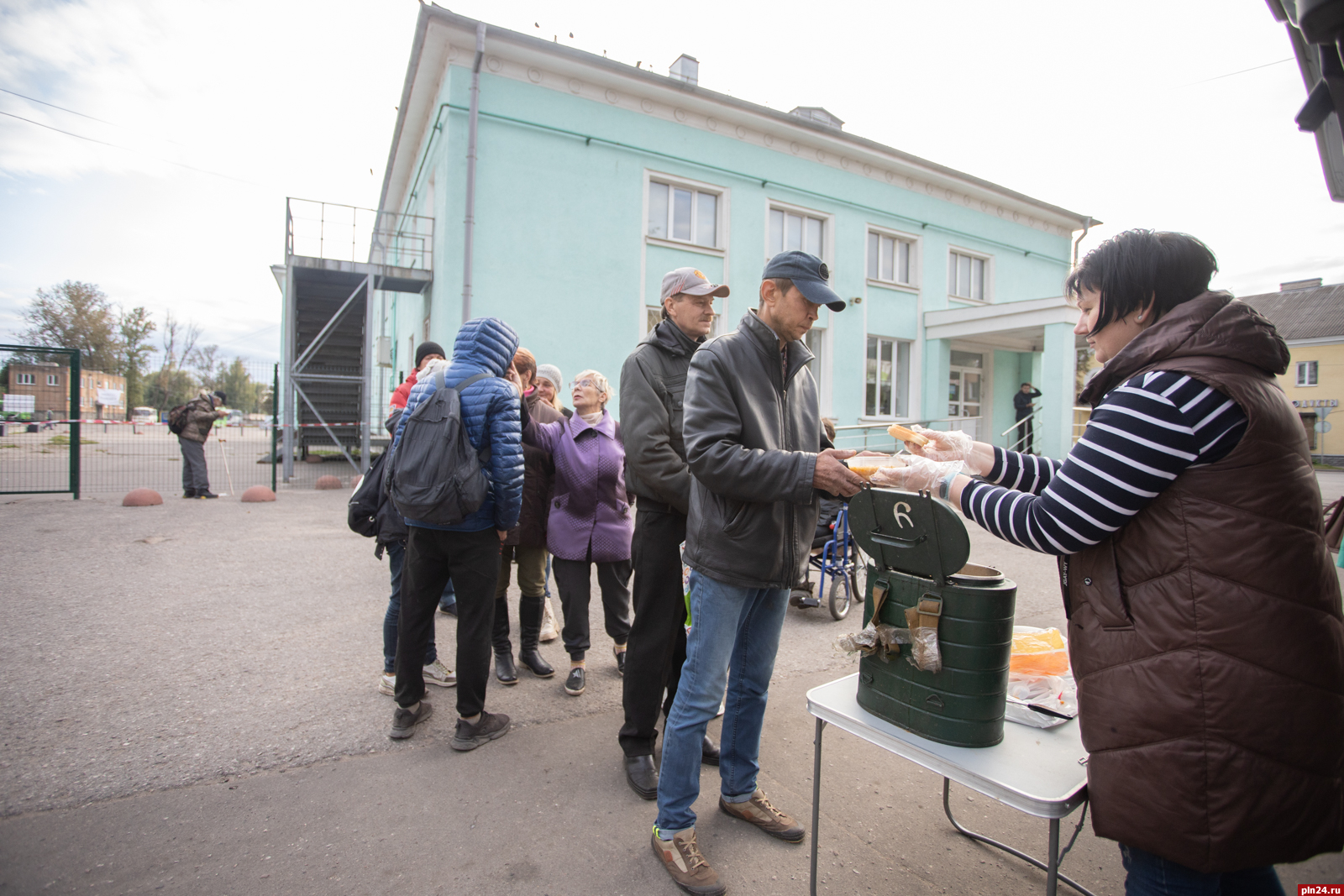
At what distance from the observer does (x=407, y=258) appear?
1523 centimetres

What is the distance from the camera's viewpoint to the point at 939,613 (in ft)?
5.76

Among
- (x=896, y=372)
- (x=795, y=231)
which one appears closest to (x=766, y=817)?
(x=795, y=231)

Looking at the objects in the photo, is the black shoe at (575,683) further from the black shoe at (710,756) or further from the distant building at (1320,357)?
the distant building at (1320,357)

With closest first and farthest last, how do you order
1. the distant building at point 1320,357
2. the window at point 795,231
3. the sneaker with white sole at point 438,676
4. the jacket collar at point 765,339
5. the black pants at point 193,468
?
the jacket collar at point 765,339 < the sneaker with white sole at point 438,676 < the black pants at point 193,468 < the window at point 795,231 < the distant building at point 1320,357

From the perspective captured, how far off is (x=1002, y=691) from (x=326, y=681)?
3.61 m

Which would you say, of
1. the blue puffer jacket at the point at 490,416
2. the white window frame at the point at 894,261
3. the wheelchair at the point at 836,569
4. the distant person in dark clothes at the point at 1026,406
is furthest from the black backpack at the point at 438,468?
the distant person in dark clothes at the point at 1026,406

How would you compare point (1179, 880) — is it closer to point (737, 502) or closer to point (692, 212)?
point (737, 502)

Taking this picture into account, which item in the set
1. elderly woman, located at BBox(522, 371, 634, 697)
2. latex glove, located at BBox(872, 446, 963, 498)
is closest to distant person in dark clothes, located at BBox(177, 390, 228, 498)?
elderly woman, located at BBox(522, 371, 634, 697)

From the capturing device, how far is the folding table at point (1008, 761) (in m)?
1.58

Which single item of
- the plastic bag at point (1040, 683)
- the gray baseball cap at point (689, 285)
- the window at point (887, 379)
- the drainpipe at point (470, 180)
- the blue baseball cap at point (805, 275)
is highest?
the drainpipe at point (470, 180)

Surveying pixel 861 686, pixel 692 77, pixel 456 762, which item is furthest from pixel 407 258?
pixel 861 686

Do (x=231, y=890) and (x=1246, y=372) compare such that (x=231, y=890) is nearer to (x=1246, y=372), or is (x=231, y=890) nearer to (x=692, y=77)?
(x=1246, y=372)

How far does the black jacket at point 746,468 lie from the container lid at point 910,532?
256mm

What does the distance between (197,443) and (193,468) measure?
16.0 inches
